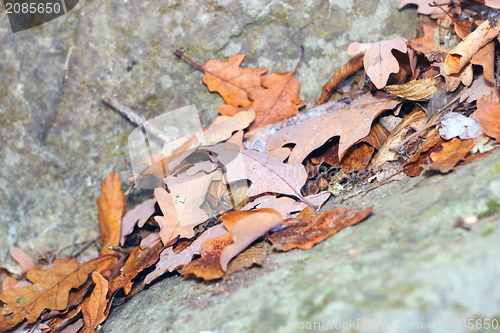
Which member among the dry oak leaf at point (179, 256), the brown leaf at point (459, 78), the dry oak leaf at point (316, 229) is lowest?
the dry oak leaf at point (179, 256)

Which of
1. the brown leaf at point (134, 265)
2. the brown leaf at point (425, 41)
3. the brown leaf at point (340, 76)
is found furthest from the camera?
the brown leaf at point (340, 76)

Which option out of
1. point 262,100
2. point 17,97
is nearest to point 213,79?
point 262,100

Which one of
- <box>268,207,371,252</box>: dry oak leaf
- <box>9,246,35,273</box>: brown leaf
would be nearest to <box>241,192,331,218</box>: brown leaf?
<box>268,207,371,252</box>: dry oak leaf

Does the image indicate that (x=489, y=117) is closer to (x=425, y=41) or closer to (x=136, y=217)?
(x=425, y=41)

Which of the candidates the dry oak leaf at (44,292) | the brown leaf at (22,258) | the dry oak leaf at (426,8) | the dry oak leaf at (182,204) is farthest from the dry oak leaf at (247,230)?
the brown leaf at (22,258)

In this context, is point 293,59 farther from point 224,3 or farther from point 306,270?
point 306,270

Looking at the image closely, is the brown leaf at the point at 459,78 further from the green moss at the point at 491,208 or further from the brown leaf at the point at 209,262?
the brown leaf at the point at 209,262
